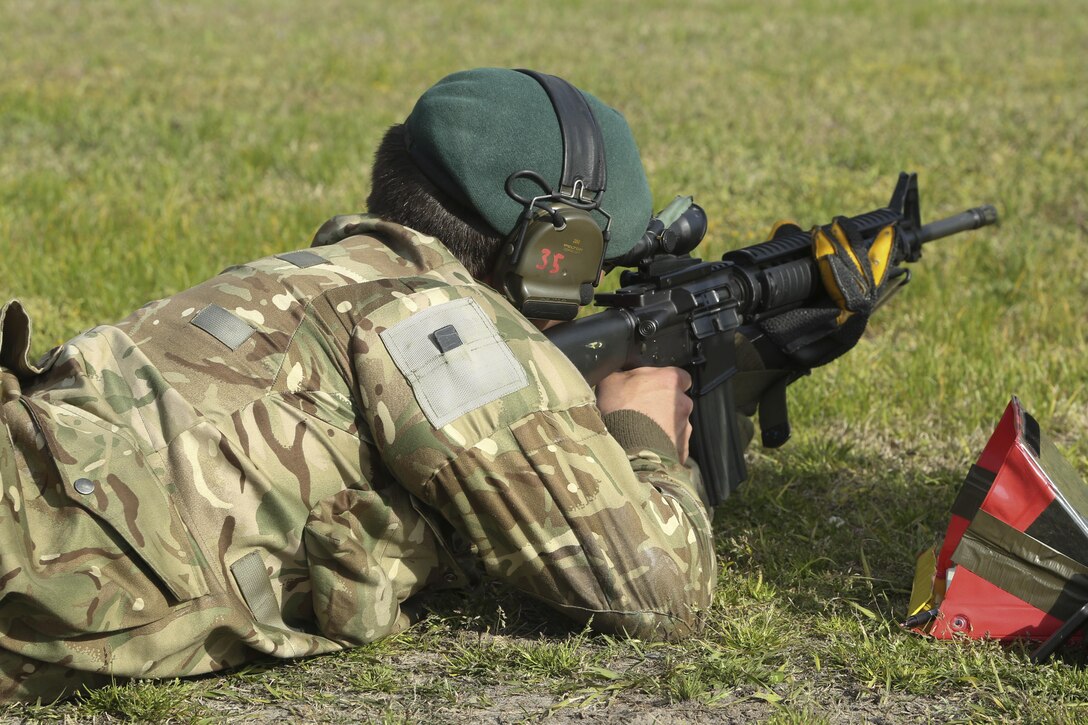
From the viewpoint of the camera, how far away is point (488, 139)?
3035 mm

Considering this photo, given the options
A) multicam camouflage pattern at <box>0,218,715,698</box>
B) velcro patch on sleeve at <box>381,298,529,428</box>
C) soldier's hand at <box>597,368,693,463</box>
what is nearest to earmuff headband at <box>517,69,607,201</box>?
multicam camouflage pattern at <box>0,218,715,698</box>

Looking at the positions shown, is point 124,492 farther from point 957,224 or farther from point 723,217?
point 723,217

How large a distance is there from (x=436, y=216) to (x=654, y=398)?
873 millimetres

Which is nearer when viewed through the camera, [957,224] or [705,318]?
[705,318]

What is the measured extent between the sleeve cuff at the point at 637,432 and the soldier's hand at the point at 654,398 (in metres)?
0.02

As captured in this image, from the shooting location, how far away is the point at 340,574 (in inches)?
116

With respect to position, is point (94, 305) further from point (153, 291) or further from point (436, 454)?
point (436, 454)

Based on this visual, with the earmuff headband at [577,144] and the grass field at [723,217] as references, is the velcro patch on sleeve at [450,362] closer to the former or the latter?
the earmuff headband at [577,144]

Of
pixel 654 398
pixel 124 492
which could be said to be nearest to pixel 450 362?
pixel 124 492

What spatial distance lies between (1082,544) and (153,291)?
4559mm

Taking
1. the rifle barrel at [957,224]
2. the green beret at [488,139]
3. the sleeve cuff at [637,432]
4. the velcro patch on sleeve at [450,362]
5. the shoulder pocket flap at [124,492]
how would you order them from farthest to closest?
the rifle barrel at [957,224]
the sleeve cuff at [637,432]
the green beret at [488,139]
the velcro patch on sleeve at [450,362]
the shoulder pocket flap at [124,492]

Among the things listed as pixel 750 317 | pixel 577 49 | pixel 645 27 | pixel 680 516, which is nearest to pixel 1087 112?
pixel 577 49

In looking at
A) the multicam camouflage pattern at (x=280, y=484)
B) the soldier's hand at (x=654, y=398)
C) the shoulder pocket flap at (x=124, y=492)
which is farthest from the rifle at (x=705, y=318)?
the shoulder pocket flap at (x=124, y=492)

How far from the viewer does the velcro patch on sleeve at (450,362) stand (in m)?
2.80
